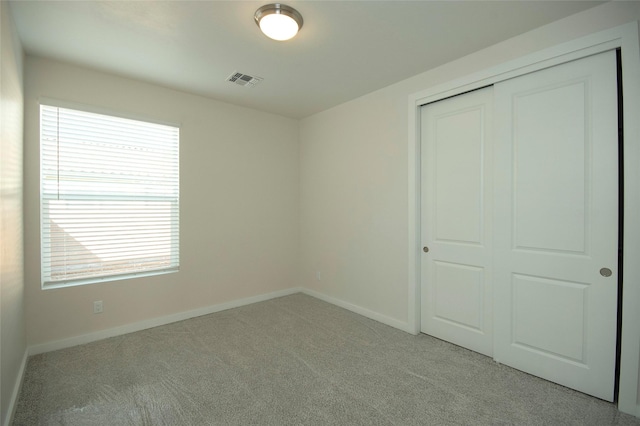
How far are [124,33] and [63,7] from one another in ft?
1.23

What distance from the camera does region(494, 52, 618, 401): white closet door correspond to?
2068mm

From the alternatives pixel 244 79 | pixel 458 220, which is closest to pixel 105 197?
pixel 244 79

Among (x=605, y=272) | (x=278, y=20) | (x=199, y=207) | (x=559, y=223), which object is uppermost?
(x=278, y=20)

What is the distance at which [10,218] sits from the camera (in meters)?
2.07

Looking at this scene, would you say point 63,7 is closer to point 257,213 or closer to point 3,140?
point 3,140

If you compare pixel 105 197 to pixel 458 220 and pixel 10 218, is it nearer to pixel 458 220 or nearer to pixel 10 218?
pixel 10 218

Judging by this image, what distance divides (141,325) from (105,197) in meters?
1.42

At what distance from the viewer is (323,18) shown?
7.17ft

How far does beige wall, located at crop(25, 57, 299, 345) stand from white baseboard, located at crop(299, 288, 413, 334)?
1.58 feet

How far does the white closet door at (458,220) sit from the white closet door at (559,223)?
129mm

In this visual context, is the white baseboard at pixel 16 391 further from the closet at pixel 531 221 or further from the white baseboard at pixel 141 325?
the closet at pixel 531 221

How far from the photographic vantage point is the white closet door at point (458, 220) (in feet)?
8.87

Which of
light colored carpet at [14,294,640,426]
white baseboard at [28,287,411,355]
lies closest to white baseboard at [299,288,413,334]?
white baseboard at [28,287,411,355]

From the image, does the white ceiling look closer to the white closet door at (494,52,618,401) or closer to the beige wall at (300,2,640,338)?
the beige wall at (300,2,640,338)
